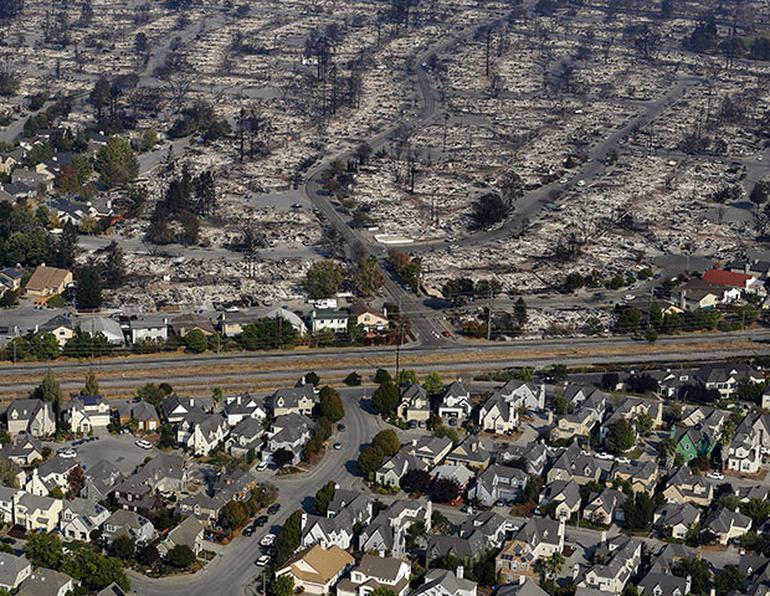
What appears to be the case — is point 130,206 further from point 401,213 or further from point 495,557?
point 495,557

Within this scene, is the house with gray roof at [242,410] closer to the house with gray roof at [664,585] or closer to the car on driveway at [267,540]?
the car on driveway at [267,540]

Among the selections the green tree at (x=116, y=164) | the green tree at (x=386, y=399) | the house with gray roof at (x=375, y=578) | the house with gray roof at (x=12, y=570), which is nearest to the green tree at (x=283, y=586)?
the house with gray roof at (x=375, y=578)

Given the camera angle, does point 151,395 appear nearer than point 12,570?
No

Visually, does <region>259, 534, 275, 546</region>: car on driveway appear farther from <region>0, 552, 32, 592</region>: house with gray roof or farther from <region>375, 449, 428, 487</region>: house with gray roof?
<region>0, 552, 32, 592</region>: house with gray roof

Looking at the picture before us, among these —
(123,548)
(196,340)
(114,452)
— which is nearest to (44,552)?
(123,548)

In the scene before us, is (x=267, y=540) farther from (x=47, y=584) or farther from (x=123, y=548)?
(x=47, y=584)

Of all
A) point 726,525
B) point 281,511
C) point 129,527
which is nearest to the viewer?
point 129,527
